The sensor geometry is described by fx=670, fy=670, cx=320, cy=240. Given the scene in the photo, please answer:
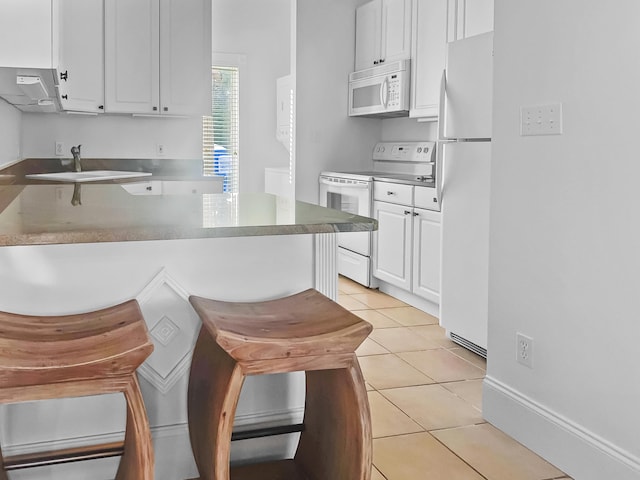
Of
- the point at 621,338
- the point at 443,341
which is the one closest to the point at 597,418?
the point at 621,338

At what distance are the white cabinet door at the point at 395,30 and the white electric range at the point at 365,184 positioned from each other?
0.71m

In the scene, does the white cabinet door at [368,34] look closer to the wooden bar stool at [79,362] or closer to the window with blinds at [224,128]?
the window with blinds at [224,128]

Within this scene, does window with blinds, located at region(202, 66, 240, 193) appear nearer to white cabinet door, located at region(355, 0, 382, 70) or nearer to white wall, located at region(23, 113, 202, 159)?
white wall, located at region(23, 113, 202, 159)

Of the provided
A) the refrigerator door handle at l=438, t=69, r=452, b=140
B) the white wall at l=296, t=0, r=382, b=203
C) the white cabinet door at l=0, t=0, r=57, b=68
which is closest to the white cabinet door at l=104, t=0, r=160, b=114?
the white wall at l=296, t=0, r=382, b=203

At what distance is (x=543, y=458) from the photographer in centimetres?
237

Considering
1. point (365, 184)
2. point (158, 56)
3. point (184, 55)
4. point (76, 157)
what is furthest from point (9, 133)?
point (365, 184)

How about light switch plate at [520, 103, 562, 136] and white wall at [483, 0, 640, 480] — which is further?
light switch plate at [520, 103, 562, 136]

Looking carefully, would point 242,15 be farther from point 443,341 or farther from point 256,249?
point 256,249

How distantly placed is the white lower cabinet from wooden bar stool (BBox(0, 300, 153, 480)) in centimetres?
290

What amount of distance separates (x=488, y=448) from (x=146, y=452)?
1.40m

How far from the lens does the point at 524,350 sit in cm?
247

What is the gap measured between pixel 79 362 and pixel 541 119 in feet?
5.68

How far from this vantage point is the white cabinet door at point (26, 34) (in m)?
2.16

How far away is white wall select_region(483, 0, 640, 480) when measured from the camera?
6.56ft
